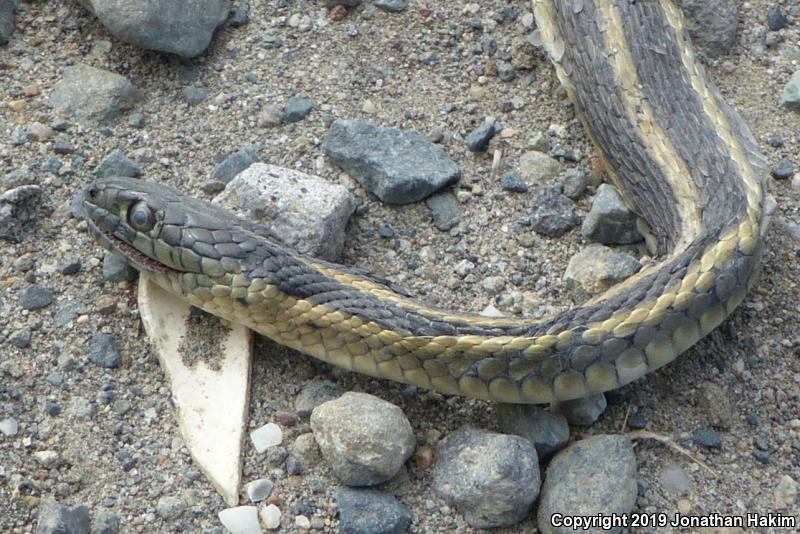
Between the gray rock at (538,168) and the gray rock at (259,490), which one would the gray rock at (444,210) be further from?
the gray rock at (259,490)

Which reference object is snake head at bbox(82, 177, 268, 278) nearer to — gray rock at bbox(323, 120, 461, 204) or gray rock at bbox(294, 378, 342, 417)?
gray rock at bbox(294, 378, 342, 417)

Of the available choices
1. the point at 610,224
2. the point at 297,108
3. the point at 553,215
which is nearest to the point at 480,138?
the point at 553,215

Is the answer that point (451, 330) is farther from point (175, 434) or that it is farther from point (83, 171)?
point (83, 171)

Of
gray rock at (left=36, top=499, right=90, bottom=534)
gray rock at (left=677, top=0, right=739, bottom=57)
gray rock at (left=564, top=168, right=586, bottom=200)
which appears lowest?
gray rock at (left=36, top=499, right=90, bottom=534)

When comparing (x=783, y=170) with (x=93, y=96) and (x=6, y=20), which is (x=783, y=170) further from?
(x=6, y=20)

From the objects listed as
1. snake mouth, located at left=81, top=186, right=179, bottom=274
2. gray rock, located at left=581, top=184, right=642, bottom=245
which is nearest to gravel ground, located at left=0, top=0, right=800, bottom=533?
gray rock, located at left=581, top=184, right=642, bottom=245

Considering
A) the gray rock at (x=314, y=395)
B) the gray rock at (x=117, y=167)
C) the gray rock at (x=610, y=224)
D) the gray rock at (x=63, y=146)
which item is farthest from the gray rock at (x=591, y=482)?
the gray rock at (x=63, y=146)

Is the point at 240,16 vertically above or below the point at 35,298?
above
